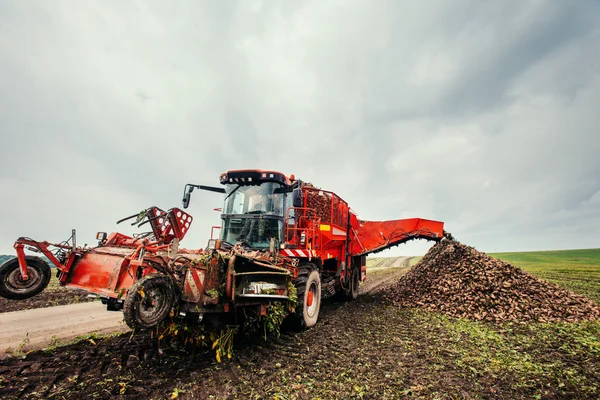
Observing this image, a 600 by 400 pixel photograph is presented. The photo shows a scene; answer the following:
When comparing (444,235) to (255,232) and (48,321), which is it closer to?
(255,232)

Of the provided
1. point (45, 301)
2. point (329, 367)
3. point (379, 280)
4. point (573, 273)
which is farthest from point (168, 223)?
point (573, 273)

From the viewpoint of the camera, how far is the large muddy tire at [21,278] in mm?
4074

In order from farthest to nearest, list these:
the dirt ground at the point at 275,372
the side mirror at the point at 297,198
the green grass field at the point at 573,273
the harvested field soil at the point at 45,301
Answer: the green grass field at the point at 573,273 → the harvested field soil at the point at 45,301 → the side mirror at the point at 297,198 → the dirt ground at the point at 275,372

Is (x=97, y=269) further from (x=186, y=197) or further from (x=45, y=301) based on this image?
(x=45, y=301)

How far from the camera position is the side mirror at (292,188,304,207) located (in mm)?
7137

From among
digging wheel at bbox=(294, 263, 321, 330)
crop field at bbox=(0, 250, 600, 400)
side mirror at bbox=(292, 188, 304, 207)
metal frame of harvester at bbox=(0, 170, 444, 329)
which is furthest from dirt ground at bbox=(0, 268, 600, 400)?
side mirror at bbox=(292, 188, 304, 207)

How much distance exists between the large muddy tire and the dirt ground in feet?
3.38

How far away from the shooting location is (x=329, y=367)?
14.4 feet

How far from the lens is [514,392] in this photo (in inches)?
147

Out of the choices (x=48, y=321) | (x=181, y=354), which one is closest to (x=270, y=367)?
(x=181, y=354)

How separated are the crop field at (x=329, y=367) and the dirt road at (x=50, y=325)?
778 millimetres

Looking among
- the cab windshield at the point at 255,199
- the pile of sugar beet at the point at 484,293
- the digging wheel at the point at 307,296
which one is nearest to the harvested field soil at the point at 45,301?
the cab windshield at the point at 255,199

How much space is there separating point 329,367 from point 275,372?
792mm

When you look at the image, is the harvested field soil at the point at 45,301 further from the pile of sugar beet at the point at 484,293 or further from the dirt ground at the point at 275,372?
the pile of sugar beet at the point at 484,293
